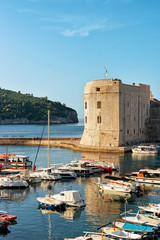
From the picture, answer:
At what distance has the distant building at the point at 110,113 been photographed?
6153 centimetres

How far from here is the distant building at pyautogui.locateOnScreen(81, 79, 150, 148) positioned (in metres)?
61.5

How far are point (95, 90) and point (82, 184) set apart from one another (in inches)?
1176

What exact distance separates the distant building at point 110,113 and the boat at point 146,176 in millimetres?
22618

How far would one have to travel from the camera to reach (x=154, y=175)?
38.3 meters

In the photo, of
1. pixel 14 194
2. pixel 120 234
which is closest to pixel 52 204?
pixel 14 194

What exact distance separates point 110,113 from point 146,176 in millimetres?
25329

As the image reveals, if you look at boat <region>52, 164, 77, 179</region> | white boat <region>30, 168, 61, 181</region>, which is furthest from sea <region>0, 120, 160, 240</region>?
boat <region>52, 164, 77, 179</region>

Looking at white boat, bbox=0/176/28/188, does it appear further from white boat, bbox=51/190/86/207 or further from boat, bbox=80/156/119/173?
boat, bbox=80/156/119/173

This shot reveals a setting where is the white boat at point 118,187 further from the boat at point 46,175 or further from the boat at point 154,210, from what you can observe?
the boat at point 154,210

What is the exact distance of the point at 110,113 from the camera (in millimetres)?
61844

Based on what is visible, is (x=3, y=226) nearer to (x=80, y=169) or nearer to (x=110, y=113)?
(x=80, y=169)

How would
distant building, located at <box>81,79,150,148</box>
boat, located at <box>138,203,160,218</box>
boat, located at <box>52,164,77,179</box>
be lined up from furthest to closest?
distant building, located at <box>81,79,150,148</box> < boat, located at <box>52,164,77,179</box> < boat, located at <box>138,203,160,218</box>

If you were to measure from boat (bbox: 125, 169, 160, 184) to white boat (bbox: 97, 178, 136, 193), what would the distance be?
4.01 metres

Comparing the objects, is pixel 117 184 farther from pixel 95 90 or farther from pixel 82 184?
pixel 95 90
